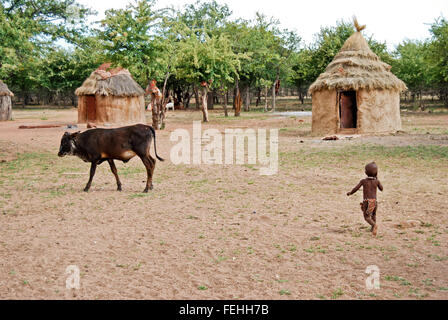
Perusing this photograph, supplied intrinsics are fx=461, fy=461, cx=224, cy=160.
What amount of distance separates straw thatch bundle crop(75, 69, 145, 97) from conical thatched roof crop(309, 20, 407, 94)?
10.6m

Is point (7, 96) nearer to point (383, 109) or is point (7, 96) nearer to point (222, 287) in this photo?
point (383, 109)

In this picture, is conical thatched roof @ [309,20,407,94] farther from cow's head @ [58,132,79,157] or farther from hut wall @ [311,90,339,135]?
cow's head @ [58,132,79,157]

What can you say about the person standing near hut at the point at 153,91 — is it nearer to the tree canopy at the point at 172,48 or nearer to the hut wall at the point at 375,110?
the tree canopy at the point at 172,48

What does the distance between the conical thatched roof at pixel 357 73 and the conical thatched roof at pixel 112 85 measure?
10.6 metres

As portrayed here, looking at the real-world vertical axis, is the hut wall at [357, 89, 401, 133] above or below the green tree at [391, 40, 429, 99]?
below

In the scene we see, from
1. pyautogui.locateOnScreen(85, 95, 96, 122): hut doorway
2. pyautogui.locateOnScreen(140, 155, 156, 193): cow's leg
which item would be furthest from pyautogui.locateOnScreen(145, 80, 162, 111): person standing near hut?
pyautogui.locateOnScreen(140, 155, 156, 193): cow's leg

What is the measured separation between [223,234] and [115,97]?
2035cm

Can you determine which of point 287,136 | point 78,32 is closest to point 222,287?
point 78,32

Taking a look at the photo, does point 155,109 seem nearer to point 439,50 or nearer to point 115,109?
point 115,109

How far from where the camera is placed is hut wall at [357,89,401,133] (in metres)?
18.6

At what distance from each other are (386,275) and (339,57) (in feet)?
55.2

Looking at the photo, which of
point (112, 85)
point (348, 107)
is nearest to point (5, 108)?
point (112, 85)

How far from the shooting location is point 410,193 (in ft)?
27.1

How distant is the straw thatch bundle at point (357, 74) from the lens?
721 inches
